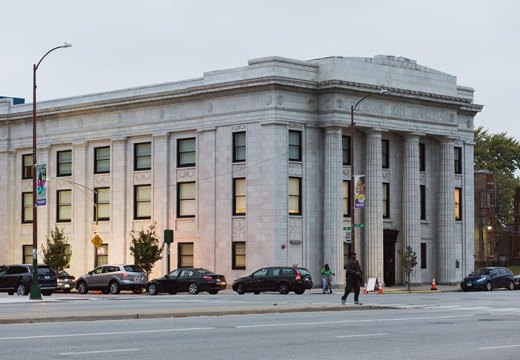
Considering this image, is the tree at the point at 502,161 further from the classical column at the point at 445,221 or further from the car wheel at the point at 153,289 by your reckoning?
the car wheel at the point at 153,289

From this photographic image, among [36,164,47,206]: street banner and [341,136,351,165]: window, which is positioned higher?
[341,136,351,165]: window

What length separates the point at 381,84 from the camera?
223ft

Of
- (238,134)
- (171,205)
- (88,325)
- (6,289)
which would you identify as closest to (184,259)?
(171,205)

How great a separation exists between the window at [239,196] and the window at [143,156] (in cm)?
752

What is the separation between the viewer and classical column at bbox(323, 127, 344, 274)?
64562 millimetres

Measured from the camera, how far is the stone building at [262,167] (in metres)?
64.0

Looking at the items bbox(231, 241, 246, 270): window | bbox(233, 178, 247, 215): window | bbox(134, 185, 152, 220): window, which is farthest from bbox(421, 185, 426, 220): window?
bbox(134, 185, 152, 220): window

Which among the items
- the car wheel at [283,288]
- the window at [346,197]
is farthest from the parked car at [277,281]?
the window at [346,197]

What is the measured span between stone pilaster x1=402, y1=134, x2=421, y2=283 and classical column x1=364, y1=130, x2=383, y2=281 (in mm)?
2845

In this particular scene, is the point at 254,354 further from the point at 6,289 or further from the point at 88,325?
the point at 6,289

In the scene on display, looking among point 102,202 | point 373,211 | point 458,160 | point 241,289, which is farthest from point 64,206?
point 458,160

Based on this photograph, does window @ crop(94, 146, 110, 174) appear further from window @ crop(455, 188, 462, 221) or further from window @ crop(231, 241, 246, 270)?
window @ crop(455, 188, 462, 221)

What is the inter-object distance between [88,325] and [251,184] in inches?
1501

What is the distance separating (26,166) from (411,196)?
27.3 metres
